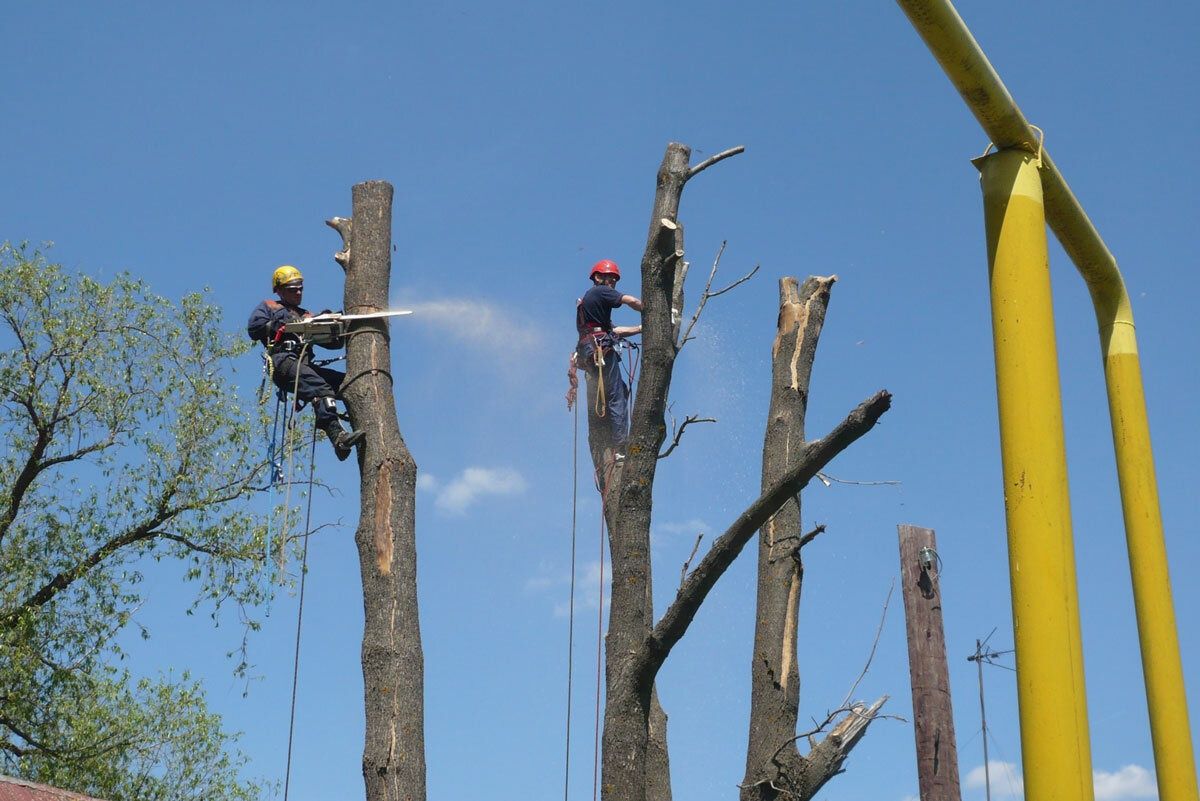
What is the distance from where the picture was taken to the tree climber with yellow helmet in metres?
6.55

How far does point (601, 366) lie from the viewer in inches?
319

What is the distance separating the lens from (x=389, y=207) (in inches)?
258

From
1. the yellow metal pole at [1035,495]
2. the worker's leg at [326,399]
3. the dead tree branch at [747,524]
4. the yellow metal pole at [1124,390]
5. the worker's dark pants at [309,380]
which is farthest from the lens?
the worker's dark pants at [309,380]

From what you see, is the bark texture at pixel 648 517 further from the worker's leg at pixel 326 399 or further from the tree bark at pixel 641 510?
the worker's leg at pixel 326 399

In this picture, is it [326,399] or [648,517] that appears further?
[326,399]

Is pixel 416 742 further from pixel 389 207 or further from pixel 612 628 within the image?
pixel 389 207

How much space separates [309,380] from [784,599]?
2673mm

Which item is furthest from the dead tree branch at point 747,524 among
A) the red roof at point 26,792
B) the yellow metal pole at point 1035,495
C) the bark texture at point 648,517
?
the red roof at point 26,792

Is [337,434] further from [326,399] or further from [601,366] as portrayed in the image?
[601,366]

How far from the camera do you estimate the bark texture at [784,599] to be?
6.20 meters

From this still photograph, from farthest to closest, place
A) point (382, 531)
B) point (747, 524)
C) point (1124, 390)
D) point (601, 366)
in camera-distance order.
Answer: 1. point (601, 366)
2. point (382, 531)
3. point (747, 524)
4. point (1124, 390)

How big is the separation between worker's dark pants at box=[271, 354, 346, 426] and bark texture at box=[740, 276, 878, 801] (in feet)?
7.55

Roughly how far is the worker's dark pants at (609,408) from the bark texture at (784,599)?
1201mm

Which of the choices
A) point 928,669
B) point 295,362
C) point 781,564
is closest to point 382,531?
point 295,362
